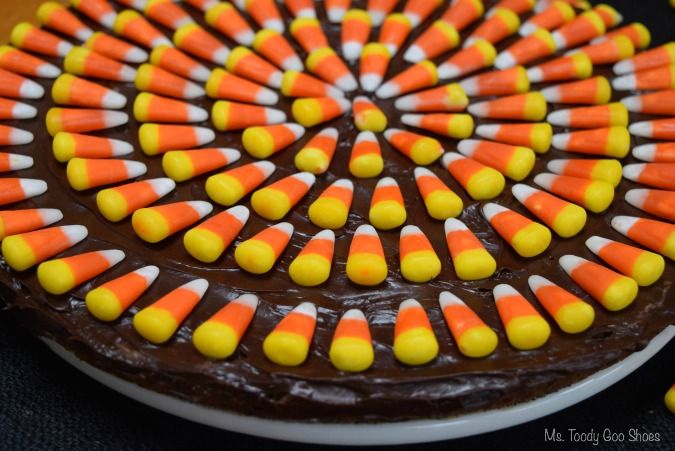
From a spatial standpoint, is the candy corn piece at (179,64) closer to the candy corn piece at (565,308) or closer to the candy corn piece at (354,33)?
the candy corn piece at (354,33)

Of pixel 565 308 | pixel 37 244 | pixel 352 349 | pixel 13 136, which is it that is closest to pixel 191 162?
pixel 37 244

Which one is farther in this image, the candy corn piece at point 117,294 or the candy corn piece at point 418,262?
the candy corn piece at point 418,262

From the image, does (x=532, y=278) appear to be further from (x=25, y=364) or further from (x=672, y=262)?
(x=25, y=364)

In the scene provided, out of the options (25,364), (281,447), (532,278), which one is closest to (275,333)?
(281,447)

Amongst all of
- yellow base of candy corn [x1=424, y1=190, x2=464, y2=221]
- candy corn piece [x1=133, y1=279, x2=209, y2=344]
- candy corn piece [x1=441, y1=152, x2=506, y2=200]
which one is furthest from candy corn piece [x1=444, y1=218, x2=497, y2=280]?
candy corn piece [x1=133, y1=279, x2=209, y2=344]

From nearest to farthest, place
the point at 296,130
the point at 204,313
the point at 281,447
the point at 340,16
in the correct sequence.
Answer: the point at 204,313 < the point at 281,447 < the point at 296,130 < the point at 340,16

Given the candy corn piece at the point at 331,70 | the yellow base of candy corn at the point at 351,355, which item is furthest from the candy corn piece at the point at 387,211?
the candy corn piece at the point at 331,70

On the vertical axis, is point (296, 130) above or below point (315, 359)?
above
